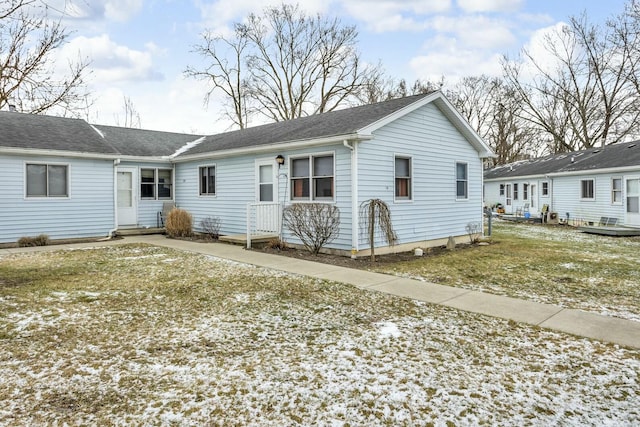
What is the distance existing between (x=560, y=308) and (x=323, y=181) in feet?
20.0

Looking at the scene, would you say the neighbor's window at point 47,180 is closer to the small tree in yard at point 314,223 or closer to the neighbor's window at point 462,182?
the small tree in yard at point 314,223

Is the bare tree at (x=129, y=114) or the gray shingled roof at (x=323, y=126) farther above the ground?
the bare tree at (x=129, y=114)

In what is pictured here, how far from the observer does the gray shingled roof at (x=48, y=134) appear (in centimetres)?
1200

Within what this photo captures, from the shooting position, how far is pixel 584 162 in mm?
19812

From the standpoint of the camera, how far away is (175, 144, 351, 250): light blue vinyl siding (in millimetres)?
9617

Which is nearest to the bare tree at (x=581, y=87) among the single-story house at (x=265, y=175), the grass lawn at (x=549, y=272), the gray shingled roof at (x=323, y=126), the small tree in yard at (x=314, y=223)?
the grass lawn at (x=549, y=272)

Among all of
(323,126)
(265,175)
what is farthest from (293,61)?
(323,126)

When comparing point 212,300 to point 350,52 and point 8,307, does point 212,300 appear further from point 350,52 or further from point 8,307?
point 350,52

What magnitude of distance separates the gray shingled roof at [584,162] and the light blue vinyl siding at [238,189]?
13321 mm

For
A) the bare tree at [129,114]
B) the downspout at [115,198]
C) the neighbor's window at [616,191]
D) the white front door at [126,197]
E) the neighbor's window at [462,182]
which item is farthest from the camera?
the bare tree at [129,114]

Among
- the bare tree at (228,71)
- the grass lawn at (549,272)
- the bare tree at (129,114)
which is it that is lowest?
the grass lawn at (549,272)

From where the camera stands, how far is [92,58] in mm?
18422

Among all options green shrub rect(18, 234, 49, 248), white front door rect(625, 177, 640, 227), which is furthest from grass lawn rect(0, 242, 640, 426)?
white front door rect(625, 177, 640, 227)

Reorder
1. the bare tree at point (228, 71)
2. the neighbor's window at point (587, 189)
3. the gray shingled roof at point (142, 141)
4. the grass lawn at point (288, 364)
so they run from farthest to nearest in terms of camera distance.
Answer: the bare tree at point (228, 71), the neighbor's window at point (587, 189), the gray shingled roof at point (142, 141), the grass lawn at point (288, 364)
